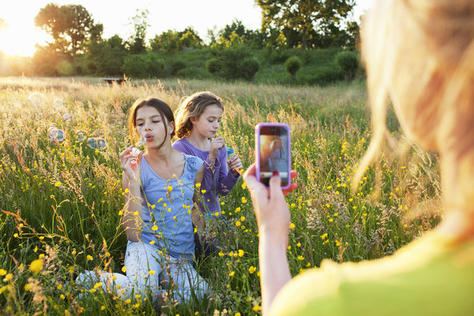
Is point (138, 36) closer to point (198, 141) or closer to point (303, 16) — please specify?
point (303, 16)

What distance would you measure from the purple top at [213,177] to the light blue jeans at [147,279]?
2.53 feet

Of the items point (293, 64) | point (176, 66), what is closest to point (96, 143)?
point (293, 64)

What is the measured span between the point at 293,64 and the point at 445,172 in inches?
1061

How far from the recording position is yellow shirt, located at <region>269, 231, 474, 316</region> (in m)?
0.50

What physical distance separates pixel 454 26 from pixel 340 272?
0.47 m

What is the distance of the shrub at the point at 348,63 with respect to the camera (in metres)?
24.4

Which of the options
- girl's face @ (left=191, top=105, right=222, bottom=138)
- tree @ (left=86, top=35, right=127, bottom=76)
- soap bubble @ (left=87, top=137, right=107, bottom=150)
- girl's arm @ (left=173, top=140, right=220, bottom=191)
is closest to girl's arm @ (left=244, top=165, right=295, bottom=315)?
girl's arm @ (left=173, top=140, right=220, bottom=191)

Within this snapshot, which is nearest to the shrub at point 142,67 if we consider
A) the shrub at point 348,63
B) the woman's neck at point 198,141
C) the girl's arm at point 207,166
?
the shrub at point 348,63

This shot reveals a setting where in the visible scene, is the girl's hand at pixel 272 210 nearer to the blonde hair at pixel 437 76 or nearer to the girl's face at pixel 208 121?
the blonde hair at pixel 437 76

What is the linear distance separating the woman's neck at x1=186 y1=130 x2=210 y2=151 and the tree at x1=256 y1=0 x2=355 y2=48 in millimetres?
36795

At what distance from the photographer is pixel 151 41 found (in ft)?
138

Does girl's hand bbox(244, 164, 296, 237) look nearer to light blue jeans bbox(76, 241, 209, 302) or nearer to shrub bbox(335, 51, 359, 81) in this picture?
light blue jeans bbox(76, 241, 209, 302)

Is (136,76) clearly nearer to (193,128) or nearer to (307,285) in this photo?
(193,128)

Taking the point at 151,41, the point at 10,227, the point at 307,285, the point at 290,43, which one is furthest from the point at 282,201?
the point at 151,41
